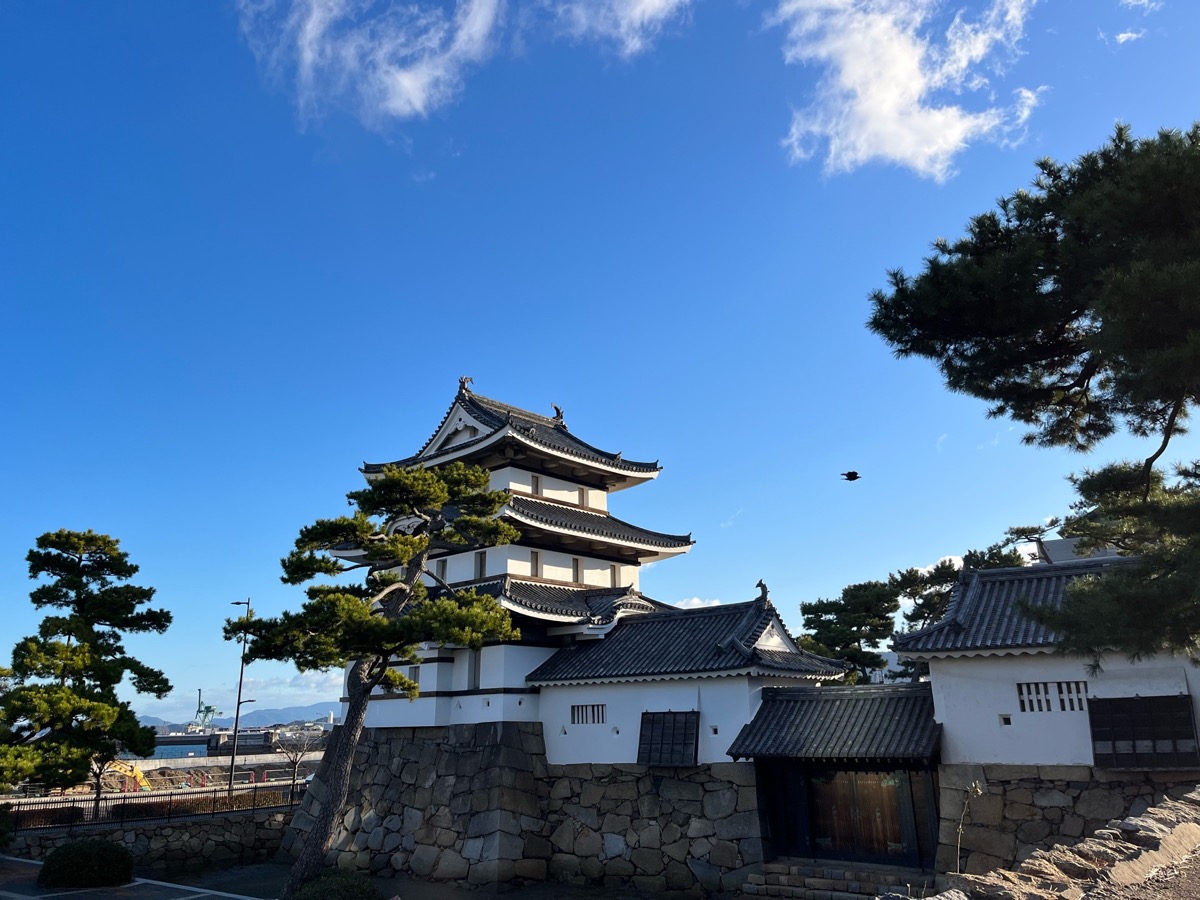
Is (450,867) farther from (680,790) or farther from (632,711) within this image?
(680,790)

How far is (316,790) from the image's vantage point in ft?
71.1

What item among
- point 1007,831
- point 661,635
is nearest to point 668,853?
point 661,635

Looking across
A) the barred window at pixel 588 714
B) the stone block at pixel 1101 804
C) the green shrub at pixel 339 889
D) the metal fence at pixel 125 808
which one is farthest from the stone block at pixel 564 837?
the metal fence at pixel 125 808

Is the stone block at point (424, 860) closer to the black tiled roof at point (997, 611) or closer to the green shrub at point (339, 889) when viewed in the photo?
the green shrub at point (339, 889)

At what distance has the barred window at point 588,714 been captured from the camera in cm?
1858

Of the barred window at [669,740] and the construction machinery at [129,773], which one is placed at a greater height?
the barred window at [669,740]

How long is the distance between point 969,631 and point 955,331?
690 centimetres

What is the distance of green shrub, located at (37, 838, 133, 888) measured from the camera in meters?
16.7

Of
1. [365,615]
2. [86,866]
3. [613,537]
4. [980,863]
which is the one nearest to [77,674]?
[86,866]

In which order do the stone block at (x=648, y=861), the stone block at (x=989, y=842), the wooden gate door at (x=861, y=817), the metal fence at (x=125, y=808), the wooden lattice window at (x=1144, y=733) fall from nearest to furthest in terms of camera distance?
the wooden lattice window at (x=1144, y=733) → the stone block at (x=989, y=842) → the wooden gate door at (x=861, y=817) → the stone block at (x=648, y=861) → the metal fence at (x=125, y=808)

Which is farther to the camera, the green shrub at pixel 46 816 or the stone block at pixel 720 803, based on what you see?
the green shrub at pixel 46 816

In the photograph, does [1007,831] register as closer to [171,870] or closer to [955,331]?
[955,331]

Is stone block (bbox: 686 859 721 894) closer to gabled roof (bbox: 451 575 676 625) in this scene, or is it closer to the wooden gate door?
the wooden gate door

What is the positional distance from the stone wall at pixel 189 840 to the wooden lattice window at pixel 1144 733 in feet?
70.0
